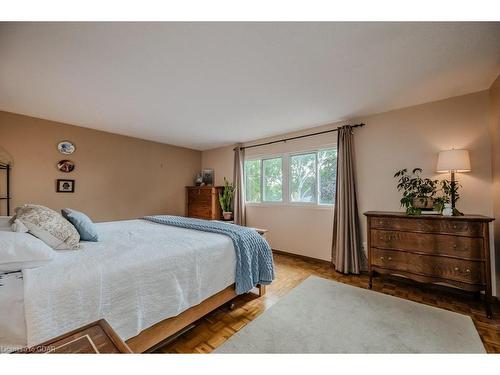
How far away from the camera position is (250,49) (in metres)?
1.62

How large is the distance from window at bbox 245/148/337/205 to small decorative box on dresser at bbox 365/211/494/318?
43.4 inches

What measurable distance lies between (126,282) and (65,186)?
3.16 metres

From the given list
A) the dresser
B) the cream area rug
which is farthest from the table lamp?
the dresser

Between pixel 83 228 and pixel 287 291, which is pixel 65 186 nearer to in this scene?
pixel 83 228

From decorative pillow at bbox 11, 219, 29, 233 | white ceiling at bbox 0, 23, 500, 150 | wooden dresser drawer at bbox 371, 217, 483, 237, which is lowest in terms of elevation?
wooden dresser drawer at bbox 371, 217, 483, 237

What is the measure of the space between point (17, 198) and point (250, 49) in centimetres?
382

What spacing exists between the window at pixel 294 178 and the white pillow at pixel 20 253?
3.35 metres

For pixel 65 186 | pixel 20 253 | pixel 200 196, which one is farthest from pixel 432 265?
pixel 65 186

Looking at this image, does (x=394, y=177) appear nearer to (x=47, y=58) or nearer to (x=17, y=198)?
(x=47, y=58)

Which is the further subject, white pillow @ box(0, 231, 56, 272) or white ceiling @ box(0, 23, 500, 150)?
white ceiling @ box(0, 23, 500, 150)

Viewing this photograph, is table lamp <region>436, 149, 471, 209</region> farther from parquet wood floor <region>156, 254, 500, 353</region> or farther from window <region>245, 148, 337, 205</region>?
window <region>245, 148, 337, 205</region>

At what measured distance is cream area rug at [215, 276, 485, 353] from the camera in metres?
1.51

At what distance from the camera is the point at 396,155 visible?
282cm

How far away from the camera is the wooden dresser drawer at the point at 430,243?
77.7 inches
